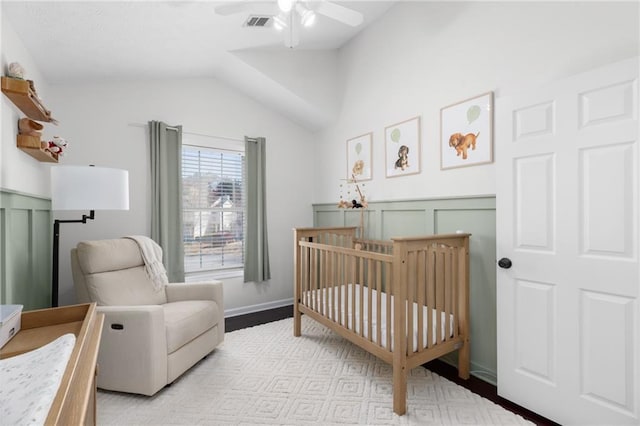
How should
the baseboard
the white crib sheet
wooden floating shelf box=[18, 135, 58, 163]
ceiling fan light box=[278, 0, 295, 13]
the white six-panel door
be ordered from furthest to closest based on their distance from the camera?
the baseboard
wooden floating shelf box=[18, 135, 58, 163]
ceiling fan light box=[278, 0, 295, 13]
the white six-panel door
the white crib sheet

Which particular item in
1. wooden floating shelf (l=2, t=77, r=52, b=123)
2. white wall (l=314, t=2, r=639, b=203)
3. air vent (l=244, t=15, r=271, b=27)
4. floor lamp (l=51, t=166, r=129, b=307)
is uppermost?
air vent (l=244, t=15, r=271, b=27)

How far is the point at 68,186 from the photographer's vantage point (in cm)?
187

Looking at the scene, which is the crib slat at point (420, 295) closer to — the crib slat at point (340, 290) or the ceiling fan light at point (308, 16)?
the crib slat at point (340, 290)

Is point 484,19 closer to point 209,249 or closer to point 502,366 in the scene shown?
point 502,366

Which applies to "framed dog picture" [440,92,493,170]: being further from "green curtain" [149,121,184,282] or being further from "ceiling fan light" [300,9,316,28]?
"green curtain" [149,121,184,282]

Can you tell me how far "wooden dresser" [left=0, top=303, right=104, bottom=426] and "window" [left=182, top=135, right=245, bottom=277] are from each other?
7.40 feet

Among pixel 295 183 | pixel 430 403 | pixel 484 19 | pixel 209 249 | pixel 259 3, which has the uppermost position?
pixel 484 19

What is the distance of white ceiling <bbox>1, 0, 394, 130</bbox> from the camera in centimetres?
180

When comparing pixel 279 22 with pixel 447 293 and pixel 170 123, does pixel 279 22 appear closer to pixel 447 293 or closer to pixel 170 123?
pixel 170 123

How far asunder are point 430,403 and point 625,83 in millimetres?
1920

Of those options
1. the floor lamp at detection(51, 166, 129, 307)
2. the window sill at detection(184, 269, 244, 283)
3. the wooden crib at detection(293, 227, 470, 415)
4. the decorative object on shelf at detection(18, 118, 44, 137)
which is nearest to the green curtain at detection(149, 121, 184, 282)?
the window sill at detection(184, 269, 244, 283)

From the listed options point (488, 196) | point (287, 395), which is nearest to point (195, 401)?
point (287, 395)

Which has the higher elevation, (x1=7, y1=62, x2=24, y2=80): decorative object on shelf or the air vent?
the air vent

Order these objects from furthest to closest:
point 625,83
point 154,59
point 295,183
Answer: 1. point 295,183
2. point 154,59
3. point 625,83
